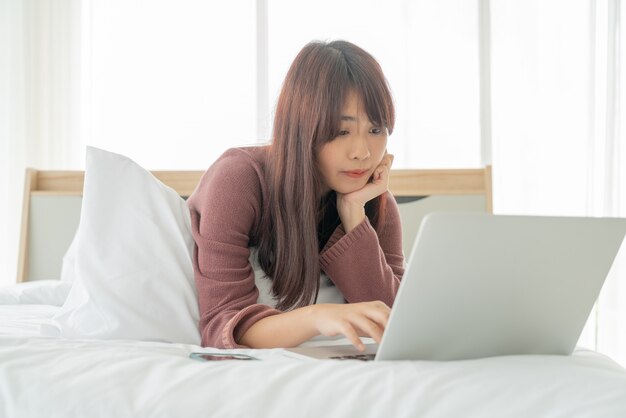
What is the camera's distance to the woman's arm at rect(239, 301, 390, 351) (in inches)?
42.2

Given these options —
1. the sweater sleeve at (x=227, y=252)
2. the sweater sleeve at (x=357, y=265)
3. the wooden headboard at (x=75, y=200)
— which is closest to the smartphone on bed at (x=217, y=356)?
the sweater sleeve at (x=227, y=252)

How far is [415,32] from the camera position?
11.9 ft

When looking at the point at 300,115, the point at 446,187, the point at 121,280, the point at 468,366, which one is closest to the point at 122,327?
the point at 121,280

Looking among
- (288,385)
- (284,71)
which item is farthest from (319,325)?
(284,71)

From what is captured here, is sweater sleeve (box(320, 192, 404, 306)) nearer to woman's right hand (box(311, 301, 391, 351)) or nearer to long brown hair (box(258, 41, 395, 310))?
long brown hair (box(258, 41, 395, 310))

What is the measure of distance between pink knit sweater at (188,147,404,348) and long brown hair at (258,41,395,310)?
0.15ft

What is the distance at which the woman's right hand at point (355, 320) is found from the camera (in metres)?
1.06

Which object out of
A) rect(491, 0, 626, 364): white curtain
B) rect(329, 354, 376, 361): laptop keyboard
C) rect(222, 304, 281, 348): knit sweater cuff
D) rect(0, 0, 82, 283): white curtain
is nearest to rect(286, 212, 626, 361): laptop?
rect(329, 354, 376, 361): laptop keyboard

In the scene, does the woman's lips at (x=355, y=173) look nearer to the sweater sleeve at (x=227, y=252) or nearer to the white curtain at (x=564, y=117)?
Answer: the sweater sleeve at (x=227, y=252)

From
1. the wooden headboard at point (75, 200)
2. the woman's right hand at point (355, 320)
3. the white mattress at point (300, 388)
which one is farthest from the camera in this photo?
the wooden headboard at point (75, 200)

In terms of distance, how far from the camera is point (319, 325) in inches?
46.0

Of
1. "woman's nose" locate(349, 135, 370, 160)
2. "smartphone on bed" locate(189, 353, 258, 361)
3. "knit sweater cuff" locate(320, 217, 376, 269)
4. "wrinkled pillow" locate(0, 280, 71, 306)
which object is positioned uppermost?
"woman's nose" locate(349, 135, 370, 160)

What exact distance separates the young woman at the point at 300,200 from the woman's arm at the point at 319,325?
0.16 feet

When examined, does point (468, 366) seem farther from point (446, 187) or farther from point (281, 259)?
point (446, 187)
